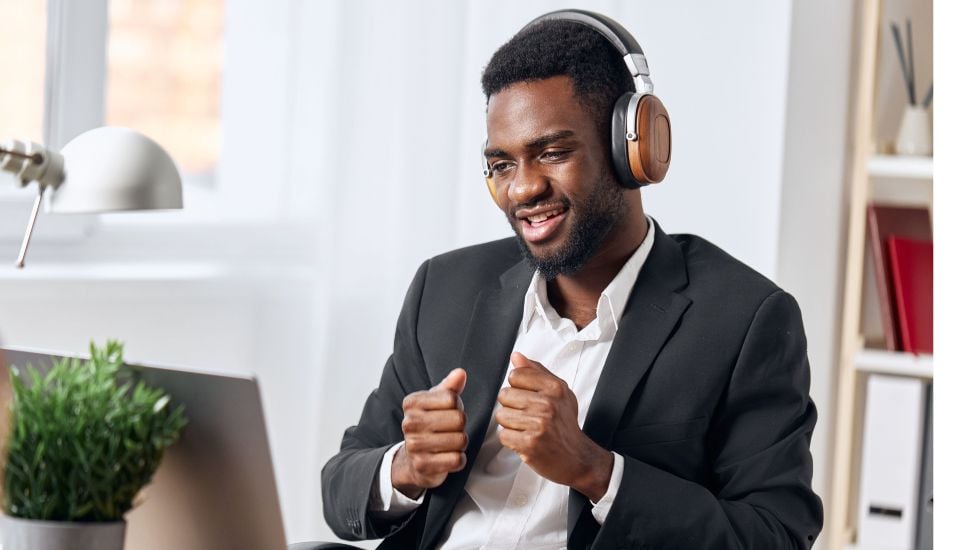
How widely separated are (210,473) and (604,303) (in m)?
0.66

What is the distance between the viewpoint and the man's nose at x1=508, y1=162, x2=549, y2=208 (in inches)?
59.4

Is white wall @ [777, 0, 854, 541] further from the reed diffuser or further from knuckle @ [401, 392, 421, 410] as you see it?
knuckle @ [401, 392, 421, 410]

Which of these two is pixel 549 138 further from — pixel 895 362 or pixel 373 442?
pixel 895 362

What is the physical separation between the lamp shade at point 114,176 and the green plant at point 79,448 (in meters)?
0.18

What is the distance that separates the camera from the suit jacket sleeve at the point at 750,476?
1348mm

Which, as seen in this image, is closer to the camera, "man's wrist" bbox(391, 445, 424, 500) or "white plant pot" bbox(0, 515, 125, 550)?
"white plant pot" bbox(0, 515, 125, 550)

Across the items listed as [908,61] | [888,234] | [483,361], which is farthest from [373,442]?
[908,61]

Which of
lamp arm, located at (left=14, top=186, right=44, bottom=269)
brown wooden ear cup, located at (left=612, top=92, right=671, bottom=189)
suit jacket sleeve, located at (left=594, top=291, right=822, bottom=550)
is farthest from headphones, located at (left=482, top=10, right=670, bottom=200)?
lamp arm, located at (left=14, top=186, right=44, bottom=269)

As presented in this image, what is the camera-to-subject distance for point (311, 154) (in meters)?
2.43

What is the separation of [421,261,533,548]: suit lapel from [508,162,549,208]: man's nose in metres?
0.16

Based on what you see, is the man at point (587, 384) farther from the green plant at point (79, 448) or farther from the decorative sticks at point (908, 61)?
the decorative sticks at point (908, 61)

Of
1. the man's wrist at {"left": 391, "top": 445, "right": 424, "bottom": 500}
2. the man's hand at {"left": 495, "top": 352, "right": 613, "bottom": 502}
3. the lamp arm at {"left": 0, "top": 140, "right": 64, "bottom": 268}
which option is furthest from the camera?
the man's wrist at {"left": 391, "top": 445, "right": 424, "bottom": 500}

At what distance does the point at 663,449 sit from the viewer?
144 cm
